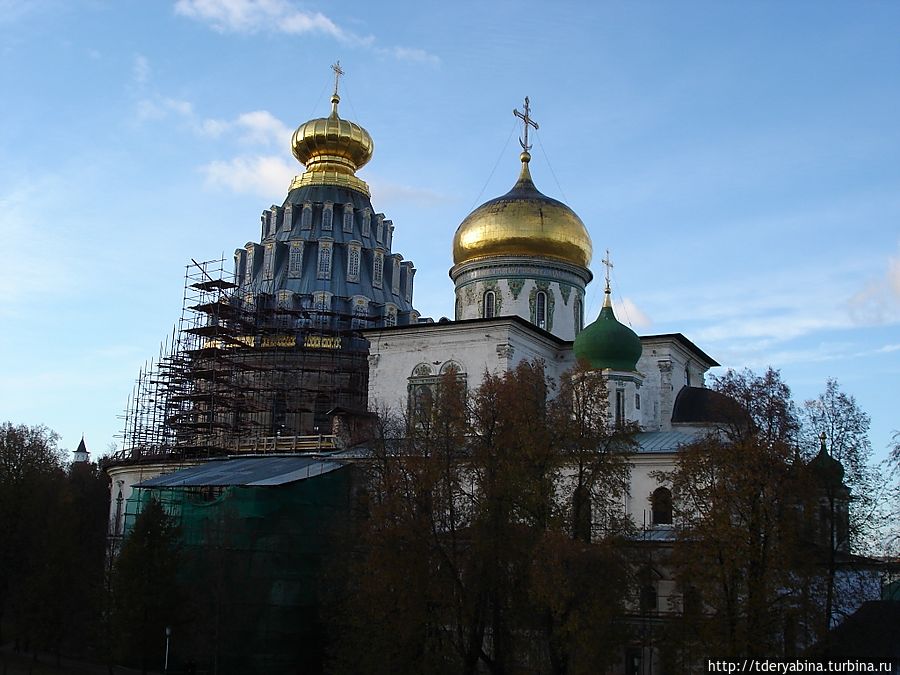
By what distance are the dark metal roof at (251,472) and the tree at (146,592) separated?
2799 millimetres

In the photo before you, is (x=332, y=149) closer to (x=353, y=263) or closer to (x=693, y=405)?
(x=353, y=263)

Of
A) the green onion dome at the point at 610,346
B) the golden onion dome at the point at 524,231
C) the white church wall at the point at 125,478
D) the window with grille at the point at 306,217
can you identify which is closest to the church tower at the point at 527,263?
the golden onion dome at the point at 524,231

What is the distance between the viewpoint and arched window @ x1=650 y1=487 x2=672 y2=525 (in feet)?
81.4

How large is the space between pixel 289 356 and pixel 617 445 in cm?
1906

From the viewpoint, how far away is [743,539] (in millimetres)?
17203

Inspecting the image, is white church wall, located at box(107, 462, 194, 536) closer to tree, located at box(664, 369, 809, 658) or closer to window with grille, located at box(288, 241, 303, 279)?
window with grille, located at box(288, 241, 303, 279)

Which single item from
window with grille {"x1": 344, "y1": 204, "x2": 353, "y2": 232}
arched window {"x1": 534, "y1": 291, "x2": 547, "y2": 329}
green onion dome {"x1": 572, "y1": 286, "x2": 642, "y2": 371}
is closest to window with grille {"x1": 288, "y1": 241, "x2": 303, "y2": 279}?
window with grille {"x1": 344, "y1": 204, "x2": 353, "y2": 232}

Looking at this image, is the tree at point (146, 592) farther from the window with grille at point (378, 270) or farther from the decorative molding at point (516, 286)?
the window with grille at point (378, 270)

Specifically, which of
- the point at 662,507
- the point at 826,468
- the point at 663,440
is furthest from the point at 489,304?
the point at 826,468

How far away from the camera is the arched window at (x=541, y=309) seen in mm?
32781

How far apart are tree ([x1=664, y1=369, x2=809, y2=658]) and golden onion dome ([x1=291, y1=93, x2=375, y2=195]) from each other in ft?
91.5

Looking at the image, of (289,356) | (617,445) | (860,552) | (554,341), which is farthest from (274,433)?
(860,552)

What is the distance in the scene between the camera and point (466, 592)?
19.1 metres

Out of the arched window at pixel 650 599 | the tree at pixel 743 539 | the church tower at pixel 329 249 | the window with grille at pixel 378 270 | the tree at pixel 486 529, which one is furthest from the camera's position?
the window with grille at pixel 378 270
